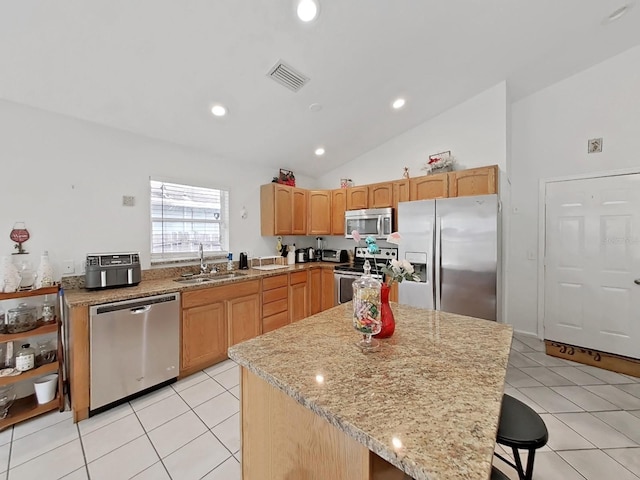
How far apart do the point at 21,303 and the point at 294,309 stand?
2.62 metres

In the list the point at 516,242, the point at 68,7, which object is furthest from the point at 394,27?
the point at 516,242

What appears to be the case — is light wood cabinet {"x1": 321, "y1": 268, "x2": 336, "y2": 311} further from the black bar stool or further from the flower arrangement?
the black bar stool

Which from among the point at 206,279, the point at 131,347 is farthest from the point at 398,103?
the point at 131,347

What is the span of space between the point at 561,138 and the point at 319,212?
3215 millimetres

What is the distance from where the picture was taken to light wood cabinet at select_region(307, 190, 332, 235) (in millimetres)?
4328

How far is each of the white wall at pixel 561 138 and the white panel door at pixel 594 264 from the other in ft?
0.56

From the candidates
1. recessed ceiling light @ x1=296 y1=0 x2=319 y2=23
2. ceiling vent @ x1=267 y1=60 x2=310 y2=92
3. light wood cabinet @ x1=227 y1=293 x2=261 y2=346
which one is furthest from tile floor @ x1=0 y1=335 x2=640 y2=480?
recessed ceiling light @ x1=296 y1=0 x2=319 y2=23

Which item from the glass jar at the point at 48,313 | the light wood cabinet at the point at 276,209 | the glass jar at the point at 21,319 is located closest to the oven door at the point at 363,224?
the light wood cabinet at the point at 276,209

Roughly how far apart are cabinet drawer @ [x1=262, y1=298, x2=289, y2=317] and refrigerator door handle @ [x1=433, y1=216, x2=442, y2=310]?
6.08ft

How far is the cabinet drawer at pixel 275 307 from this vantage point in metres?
3.28

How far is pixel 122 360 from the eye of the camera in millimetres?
2129

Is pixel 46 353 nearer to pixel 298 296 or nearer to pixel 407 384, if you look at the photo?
pixel 298 296

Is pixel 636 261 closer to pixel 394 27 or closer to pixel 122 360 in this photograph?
pixel 394 27

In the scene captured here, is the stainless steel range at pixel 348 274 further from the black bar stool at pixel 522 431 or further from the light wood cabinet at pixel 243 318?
the black bar stool at pixel 522 431
